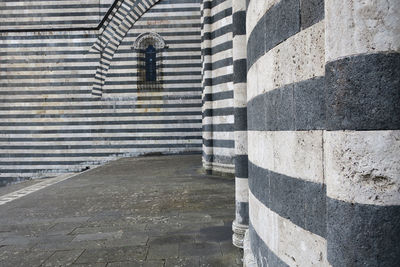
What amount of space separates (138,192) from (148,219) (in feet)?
5.79

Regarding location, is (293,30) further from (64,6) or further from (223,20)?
(64,6)

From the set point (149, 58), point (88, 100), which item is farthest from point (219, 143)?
point (88, 100)

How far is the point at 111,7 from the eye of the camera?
42.2 ft

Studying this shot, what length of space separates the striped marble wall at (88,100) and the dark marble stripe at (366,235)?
38.7 feet

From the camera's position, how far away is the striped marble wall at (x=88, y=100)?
12.8 metres

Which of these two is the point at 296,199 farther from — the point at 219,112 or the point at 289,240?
the point at 219,112

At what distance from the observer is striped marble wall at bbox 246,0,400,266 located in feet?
3.29

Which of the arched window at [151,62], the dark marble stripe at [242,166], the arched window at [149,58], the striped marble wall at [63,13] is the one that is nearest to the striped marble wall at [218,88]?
the dark marble stripe at [242,166]

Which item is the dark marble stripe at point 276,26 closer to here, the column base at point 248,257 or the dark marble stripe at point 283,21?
the dark marble stripe at point 283,21

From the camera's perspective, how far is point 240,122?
3.04 metres

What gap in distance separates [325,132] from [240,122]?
179 centimetres

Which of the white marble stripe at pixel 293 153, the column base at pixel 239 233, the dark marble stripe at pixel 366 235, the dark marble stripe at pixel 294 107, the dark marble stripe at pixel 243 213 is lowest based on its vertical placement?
the column base at pixel 239 233

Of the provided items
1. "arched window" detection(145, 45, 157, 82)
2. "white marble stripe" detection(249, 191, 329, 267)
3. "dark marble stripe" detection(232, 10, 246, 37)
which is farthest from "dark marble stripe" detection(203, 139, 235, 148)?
"arched window" detection(145, 45, 157, 82)

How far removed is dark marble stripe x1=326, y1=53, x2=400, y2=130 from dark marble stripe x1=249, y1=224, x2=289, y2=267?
3.04ft
